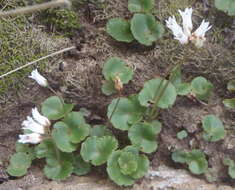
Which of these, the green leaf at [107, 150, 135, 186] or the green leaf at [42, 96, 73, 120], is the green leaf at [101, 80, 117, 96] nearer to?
the green leaf at [42, 96, 73, 120]

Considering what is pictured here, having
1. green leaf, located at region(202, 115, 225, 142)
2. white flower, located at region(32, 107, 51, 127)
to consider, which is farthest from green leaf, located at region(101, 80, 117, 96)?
green leaf, located at region(202, 115, 225, 142)

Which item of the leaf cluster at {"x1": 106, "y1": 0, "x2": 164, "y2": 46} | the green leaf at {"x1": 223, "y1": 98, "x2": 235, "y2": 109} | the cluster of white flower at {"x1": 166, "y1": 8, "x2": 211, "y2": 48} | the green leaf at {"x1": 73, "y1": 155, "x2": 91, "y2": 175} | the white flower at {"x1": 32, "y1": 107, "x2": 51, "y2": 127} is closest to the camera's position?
the cluster of white flower at {"x1": 166, "y1": 8, "x2": 211, "y2": 48}

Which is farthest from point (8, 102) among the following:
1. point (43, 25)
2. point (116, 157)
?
point (116, 157)

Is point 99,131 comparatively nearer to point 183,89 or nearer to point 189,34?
point 183,89

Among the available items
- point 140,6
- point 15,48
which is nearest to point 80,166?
point 15,48

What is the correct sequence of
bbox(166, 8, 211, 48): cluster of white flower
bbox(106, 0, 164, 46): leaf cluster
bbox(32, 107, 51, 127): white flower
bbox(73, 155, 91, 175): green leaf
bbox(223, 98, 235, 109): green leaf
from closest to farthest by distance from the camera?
bbox(166, 8, 211, 48): cluster of white flower < bbox(32, 107, 51, 127): white flower < bbox(73, 155, 91, 175): green leaf < bbox(223, 98, 235, 109): green leaf < bbox(106, 0, 164, 46): leaf cluster

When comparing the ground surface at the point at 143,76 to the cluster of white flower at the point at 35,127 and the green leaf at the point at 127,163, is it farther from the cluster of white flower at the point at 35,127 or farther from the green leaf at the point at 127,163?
the cluster of white flower at the point at 35,127

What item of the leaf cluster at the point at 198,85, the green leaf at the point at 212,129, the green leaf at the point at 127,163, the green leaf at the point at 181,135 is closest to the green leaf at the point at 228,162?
the green leaf at the point at 212,129
